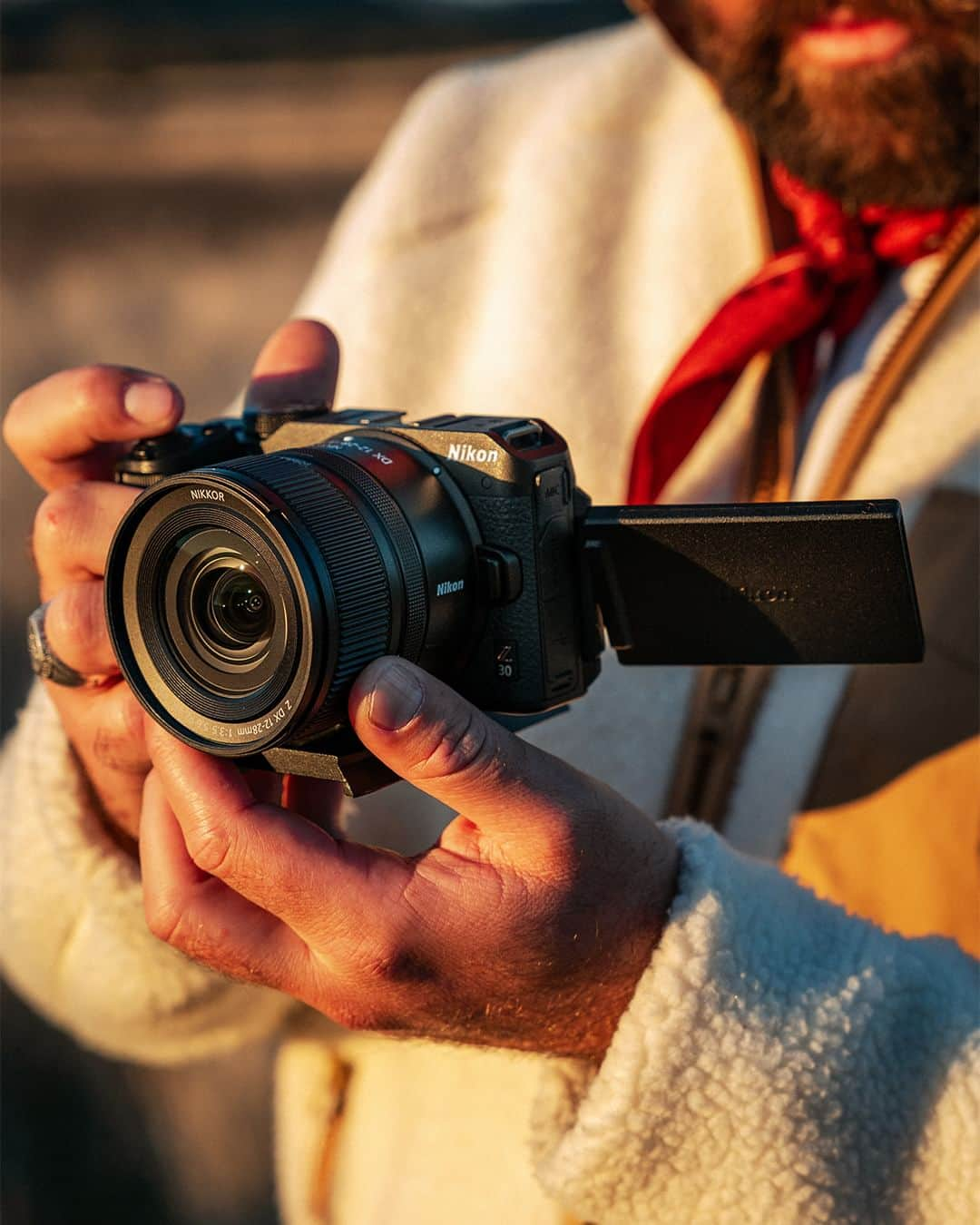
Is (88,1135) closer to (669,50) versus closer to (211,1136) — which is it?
(211,1136)

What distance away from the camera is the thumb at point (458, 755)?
0.66 m

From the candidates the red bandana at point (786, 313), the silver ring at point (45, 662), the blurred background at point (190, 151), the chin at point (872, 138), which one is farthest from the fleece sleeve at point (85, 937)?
the blurred background at point (190, 151)

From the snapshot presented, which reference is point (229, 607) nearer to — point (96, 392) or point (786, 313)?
point (96, 392)

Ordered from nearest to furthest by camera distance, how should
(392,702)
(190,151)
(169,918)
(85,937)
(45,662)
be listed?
1. (392,702)
2. (169,918)
3. (45,662)
4. (85,937)
5. (190,151)

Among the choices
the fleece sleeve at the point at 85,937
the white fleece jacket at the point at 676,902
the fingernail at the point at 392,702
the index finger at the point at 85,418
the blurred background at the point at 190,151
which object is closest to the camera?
the fingernail at the point at 392,702

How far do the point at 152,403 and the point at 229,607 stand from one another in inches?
7.2

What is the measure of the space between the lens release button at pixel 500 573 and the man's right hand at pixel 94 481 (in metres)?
0.23

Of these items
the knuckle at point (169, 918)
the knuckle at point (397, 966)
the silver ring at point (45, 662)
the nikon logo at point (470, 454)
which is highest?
the nikon logo at point (470, 454)

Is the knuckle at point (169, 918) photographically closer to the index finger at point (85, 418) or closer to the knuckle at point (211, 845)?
the knuckle at point (211, 845)

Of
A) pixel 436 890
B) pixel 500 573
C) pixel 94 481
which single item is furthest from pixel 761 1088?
pixel 94 481

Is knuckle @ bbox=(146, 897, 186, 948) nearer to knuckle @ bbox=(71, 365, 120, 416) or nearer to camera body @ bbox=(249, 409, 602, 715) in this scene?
camera body @ bbox=(249, 409, 602, 715)

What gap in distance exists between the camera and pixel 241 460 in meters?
0.71

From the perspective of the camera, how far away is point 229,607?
0.74m

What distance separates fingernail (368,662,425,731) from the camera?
0.66 meters
